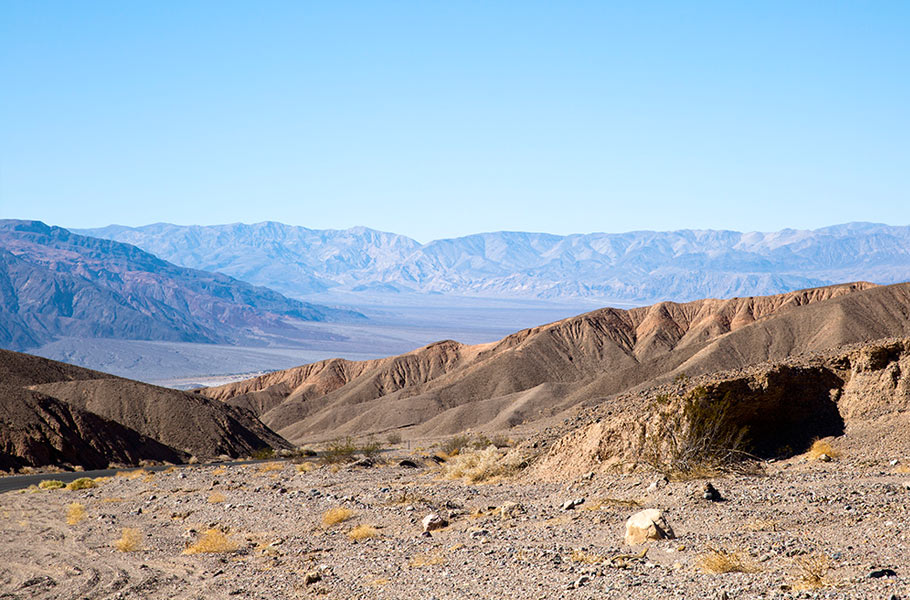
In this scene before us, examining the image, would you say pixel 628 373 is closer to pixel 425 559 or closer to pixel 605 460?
pixel 605 460

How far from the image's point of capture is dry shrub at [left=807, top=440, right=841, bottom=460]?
23469 mm

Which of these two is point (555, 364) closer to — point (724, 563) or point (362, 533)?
point (362, 533)

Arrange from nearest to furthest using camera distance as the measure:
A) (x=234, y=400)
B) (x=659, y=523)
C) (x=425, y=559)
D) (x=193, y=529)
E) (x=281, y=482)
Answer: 1. (x=659, y=523)
2. (x=425, y=559)
3. (x=193, y=529)
4. (x=281, y=482)
5. (x=234, y=400)

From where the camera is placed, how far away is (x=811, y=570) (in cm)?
1158

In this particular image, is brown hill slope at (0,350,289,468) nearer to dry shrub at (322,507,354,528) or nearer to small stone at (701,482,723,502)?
dry shrub at (322,507,354,528)

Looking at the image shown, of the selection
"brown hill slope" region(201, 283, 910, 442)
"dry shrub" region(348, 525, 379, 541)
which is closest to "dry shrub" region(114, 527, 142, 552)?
"dry shrub" region(348, 525, 379, 541)

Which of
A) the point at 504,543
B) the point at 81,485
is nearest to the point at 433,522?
the point at 504,543

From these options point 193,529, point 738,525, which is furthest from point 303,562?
point 738,525

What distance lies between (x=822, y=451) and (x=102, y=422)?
5263 centimetres

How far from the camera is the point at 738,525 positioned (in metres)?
15.2

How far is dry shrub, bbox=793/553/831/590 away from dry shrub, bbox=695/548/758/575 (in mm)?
612

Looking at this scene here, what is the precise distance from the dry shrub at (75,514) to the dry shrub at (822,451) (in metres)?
21.7

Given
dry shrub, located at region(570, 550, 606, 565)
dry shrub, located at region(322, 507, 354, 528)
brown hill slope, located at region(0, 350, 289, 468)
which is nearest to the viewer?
dry shrub, located at region(570, 550, 606, 565)

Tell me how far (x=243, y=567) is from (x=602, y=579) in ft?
28.1
